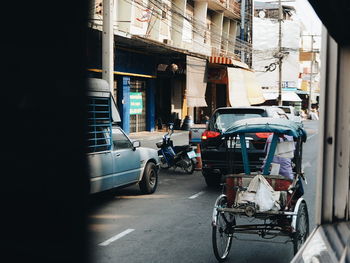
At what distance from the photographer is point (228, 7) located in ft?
123

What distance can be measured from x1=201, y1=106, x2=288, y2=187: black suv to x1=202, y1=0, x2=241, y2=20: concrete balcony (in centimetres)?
2383

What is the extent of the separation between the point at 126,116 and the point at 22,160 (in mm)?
23640

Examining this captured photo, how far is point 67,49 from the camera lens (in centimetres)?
90

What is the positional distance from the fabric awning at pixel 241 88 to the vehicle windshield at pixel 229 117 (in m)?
19.0

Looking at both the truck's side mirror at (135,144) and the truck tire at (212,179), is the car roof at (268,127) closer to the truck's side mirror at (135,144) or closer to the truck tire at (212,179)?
the truck's side mirror at (135,144)

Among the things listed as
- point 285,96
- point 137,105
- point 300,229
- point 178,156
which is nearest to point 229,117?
point 178,156

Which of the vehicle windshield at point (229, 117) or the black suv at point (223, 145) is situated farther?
the vehicle windshield at point (229, 117)

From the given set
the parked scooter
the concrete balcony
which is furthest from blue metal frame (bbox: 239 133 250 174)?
the concrete balcony

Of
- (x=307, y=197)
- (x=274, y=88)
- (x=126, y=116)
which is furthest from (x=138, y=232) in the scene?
(x=274, y=88)

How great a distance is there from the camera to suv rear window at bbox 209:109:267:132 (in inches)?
417

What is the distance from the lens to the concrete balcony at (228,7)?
1356 inches

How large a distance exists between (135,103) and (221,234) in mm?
20499

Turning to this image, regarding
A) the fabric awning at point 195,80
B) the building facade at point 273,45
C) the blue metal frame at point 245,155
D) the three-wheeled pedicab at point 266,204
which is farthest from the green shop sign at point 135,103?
the building facade at point 273,45

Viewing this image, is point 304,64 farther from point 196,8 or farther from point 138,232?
point 138,232
